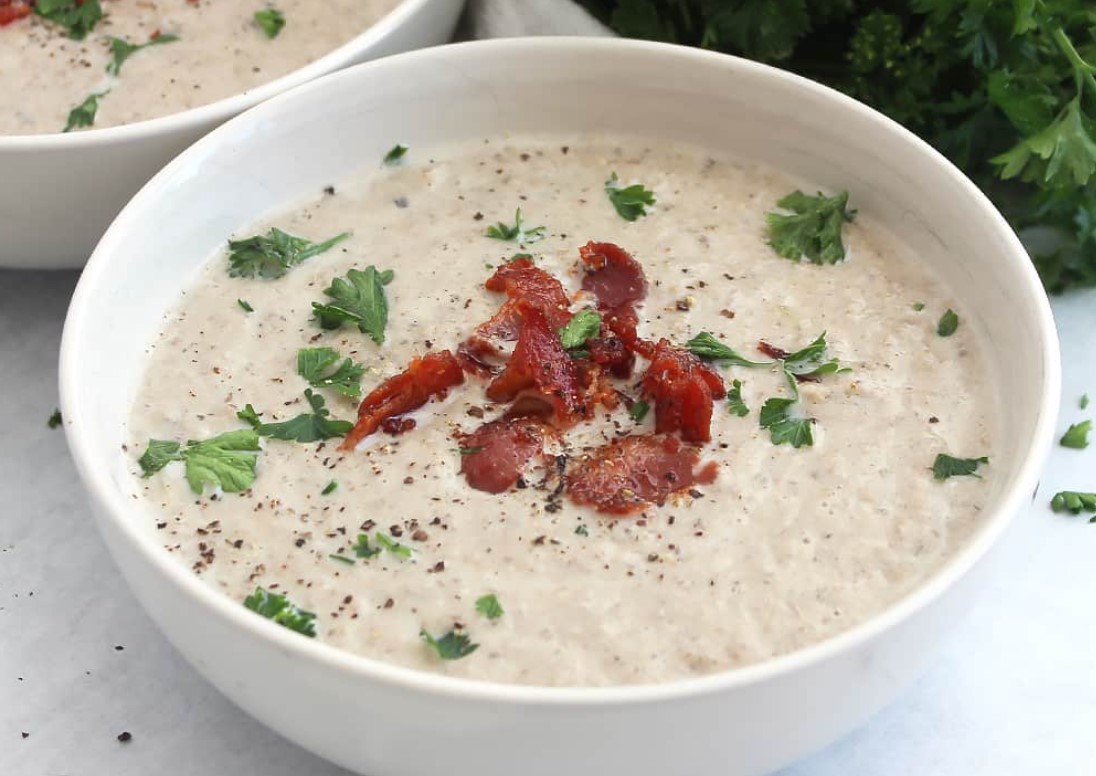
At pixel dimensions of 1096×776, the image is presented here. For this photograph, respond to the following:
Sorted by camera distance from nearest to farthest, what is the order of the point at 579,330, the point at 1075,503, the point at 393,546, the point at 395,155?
1. the point at 393,546
2. the point at 579,330
3. the point at 1075,503
4. the point at 395,155

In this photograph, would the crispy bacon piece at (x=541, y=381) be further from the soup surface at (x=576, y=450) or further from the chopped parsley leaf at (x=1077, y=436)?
the chopped parsley leaf at (x=1077, y=436)

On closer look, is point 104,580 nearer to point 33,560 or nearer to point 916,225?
point 33,560

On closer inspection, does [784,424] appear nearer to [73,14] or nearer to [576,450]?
[576,450]

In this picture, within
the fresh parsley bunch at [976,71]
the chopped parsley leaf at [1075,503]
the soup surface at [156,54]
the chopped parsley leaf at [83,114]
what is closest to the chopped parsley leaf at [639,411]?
the chopped parsley leaf at [1075,503]

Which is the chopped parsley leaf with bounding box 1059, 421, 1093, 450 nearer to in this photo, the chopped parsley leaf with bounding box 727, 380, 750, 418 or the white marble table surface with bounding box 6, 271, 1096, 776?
the white marble table surface with bounding box 6, 271, 1096, 776

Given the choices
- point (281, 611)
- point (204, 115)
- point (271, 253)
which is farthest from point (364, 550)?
point (204, 115)

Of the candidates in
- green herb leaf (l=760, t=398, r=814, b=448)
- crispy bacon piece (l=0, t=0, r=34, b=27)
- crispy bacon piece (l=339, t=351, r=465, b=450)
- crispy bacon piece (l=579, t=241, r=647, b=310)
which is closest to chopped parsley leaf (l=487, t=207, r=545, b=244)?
crispy bacon piece (l=579, t=241, r=647, b=310)

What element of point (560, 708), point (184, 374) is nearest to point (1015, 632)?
point (560, 708)
